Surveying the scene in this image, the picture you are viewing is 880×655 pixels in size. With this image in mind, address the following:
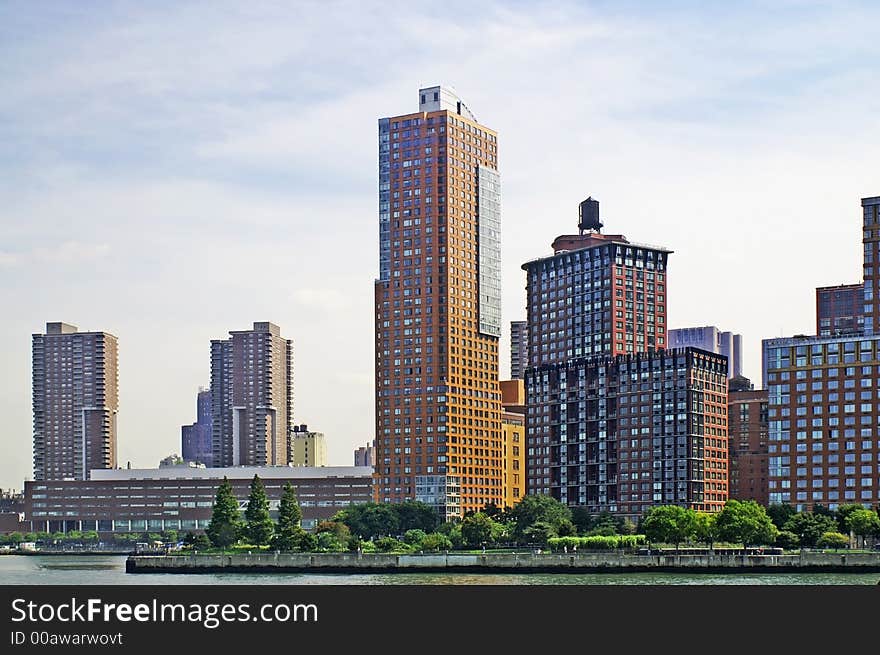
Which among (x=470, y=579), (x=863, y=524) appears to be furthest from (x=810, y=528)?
(x=470, y=579)

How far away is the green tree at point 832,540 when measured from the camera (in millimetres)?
191875

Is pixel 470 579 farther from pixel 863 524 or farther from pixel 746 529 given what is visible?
pixel 863 524

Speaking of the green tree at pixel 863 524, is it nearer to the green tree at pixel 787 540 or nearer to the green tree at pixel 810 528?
the green tree at pixel 810 528

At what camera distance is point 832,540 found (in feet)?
630

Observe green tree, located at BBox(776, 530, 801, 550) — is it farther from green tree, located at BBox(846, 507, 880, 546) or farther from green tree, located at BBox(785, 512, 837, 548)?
green tree, located at BBox(846, 507, 880, 546)

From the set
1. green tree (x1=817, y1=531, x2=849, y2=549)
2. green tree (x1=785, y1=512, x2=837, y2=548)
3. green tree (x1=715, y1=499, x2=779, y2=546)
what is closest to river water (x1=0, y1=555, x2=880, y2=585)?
green tree (x1=715, y1=499, x2=779, y2=546)

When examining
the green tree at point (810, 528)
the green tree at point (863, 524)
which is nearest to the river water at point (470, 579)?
the green tree at point (810, 528)

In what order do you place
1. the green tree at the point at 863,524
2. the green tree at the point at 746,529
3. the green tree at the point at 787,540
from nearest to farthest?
1. the green tree at the point at 746,529
2. the green tree at the point at 787,540
3. the green tree at the point at 863,524

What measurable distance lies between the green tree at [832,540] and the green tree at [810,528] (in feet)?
2.16

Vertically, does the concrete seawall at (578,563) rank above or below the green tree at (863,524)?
below

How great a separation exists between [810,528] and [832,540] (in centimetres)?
408
